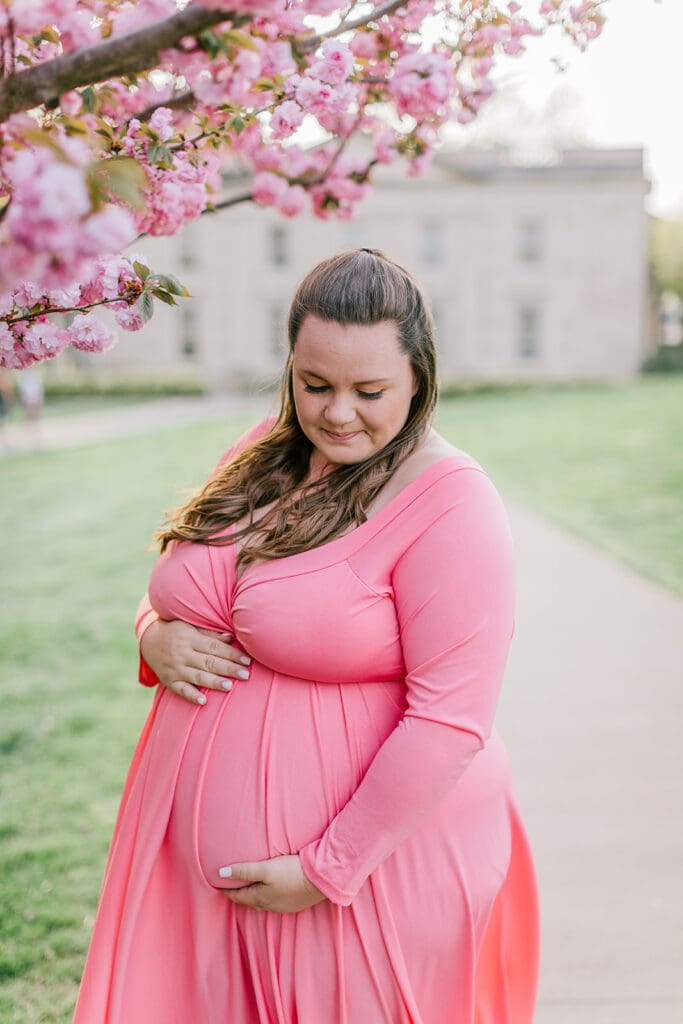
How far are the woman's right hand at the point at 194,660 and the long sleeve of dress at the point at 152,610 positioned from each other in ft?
0.37

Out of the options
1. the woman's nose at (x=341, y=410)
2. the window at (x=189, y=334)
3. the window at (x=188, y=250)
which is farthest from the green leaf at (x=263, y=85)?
the window at (x=189, y=334)

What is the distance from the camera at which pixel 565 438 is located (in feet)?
63.3

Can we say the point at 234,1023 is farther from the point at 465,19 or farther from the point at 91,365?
the point at 91,365

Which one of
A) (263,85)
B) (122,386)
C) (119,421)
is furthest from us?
(122,386)

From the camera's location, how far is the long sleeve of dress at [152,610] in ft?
7.32

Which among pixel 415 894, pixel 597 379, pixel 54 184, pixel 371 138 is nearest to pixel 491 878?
pixel 415 894

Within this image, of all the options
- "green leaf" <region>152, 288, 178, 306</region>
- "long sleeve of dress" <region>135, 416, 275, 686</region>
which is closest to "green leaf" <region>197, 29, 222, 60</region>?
"green leaf" <region>152, 288, 178, 306</region>

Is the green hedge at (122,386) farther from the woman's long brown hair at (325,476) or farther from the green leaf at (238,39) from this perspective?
the green leaf at (238,39)

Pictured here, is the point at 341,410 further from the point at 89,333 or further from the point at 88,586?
the point at 88,586

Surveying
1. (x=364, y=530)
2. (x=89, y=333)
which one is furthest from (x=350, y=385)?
(x=89, y=333)

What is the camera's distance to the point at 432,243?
40844mm

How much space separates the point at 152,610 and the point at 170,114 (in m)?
1.08

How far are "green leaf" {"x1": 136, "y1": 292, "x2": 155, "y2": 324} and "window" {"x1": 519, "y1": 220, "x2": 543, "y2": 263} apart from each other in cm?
4120

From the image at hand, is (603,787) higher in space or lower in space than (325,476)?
lower
